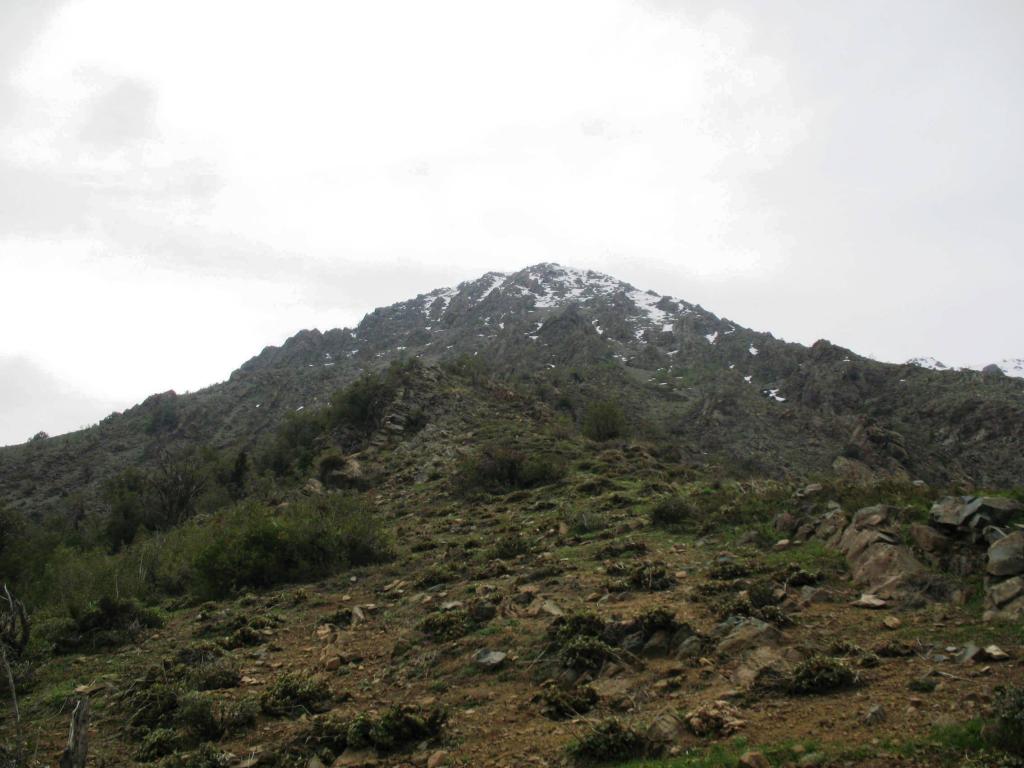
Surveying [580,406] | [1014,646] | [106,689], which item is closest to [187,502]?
[106,689]

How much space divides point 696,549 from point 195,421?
75435 millimetres

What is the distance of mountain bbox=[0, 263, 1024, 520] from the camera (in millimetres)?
48156

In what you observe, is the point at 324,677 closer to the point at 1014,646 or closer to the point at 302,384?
the point at 1014,646

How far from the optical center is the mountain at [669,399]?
48156 millimetres

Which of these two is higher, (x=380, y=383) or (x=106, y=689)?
(x=380, y=383)

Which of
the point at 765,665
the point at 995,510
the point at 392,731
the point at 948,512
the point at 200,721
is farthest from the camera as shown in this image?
the point at 948,512

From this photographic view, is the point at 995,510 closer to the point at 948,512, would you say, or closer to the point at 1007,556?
the point at 948,512

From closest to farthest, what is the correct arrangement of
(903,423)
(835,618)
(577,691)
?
(577,691) → (835,618) → (903,423)

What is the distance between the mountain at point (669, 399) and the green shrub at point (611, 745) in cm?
2781

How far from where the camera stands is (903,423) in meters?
54.7

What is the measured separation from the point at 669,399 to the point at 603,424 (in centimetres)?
3291

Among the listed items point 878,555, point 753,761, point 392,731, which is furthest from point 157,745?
point 878,555

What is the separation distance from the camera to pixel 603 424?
40156mm

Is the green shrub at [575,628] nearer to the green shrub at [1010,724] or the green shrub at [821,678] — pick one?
the green shrub at [821,678]
